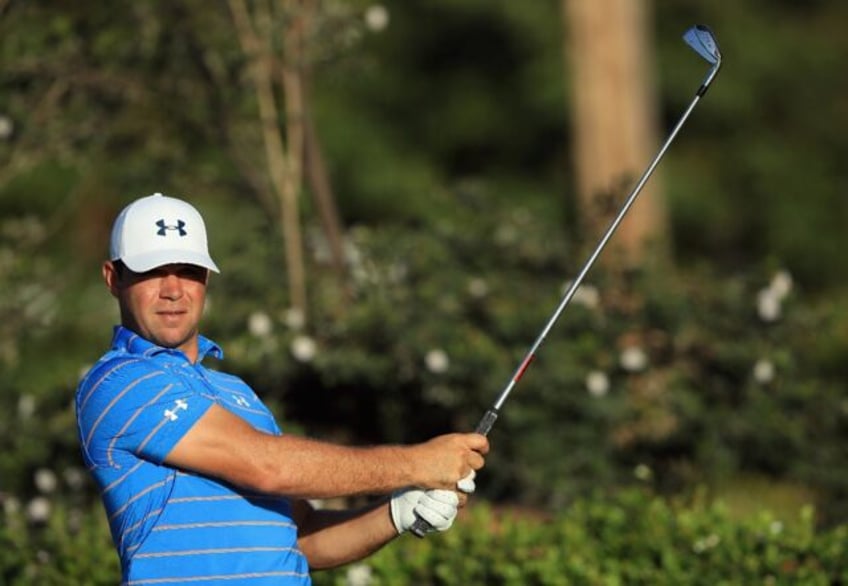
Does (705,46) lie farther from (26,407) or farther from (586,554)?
(26,407)

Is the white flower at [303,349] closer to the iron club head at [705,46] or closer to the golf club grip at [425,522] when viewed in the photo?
the iron club head at [705,46]

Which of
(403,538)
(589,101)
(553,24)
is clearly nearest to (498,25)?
(553,24)

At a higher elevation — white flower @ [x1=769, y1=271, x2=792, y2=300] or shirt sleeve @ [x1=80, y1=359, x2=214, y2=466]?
shirt sleeve @ [x1=80, y1=359, x2=214, y2=466]

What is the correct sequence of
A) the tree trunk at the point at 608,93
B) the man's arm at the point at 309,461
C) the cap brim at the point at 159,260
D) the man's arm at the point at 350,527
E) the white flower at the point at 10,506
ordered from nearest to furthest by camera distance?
the man's arm at the point at 309,461
the cap brim at the point at 159,260
the man's arm at the point at 350,527
the white flower at the point at 10,506
the tree trunk at the point at 608,93

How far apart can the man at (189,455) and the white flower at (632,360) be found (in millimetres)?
4411

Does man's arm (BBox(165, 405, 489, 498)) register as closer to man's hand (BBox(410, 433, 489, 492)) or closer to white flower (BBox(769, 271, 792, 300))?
man's hand (BBox(410, 433, 489, 492))

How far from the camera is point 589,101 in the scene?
13.4 m

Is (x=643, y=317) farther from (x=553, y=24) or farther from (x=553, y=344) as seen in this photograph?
(x=553, y=24)

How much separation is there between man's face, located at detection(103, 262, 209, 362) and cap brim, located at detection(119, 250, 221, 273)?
0.05m

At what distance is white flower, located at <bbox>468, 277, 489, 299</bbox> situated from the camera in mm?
8992

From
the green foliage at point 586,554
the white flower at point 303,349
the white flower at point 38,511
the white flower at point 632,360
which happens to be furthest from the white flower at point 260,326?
the green foliage at point 586,554

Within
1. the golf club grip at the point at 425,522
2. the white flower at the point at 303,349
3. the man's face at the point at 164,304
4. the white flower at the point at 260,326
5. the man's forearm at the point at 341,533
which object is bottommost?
the white flower at the point at 303,349

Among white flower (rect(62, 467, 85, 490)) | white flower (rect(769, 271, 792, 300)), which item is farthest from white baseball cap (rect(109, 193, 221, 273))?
white flower (rect(769, 271, 792, 300))

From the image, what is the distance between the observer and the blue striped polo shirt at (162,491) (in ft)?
13.2
